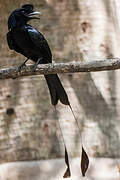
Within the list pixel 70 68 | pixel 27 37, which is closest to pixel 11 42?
pixel 27 37

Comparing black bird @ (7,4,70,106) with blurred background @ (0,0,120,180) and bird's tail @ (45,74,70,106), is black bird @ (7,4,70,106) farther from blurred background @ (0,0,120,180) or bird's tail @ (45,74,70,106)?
blurred background @ (0,0,120,180)

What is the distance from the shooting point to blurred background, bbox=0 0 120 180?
5.09 meters

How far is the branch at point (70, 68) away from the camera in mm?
4012

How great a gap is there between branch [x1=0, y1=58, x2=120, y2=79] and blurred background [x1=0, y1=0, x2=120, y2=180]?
0.96 meters

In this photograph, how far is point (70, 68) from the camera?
4066 millimetres

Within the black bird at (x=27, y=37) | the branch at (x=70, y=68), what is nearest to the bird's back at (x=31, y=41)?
the black bird at (x=27, y=37)

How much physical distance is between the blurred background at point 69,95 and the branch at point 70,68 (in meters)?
0.96

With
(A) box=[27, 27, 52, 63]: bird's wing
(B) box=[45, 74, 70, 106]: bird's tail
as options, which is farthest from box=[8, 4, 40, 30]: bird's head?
(B) box=[45, 74, 70, 106]: bird's tail

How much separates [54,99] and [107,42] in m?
1.20

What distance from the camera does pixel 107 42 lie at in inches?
217

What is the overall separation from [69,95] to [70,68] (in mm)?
1202

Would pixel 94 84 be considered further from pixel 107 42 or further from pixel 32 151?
pixel 32 151

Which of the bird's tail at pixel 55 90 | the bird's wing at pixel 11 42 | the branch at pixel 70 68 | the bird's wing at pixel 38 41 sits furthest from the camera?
the bird's wing at pixel 11 42

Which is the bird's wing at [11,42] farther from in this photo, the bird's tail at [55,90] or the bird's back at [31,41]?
the bird's tail at [55,90]
